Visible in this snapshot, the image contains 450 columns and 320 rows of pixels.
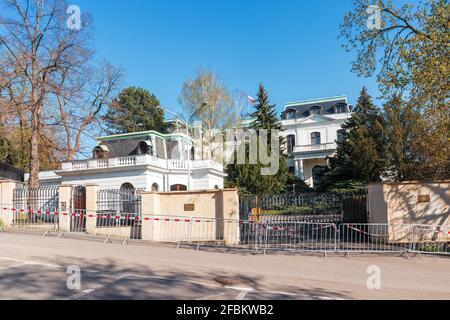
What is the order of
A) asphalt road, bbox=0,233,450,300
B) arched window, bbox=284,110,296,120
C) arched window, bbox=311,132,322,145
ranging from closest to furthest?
asphalt road, bbox=0,233,450,300 < arched window, bbox=311,132,322,145 < arched window, bbox=284,110,296,120

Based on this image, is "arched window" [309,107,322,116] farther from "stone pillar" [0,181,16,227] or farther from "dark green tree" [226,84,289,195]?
Answer: "stone pillar" [0,181,16,227]

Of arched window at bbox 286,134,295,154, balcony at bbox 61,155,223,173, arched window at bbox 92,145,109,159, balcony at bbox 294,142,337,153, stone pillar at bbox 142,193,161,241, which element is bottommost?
stone pillar at bbox 142,193,161,241

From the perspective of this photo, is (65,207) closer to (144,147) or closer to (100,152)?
Answer: (144,147)

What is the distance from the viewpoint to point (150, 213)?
16.1 m

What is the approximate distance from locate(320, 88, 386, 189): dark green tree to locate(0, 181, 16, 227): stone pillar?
89.1ft

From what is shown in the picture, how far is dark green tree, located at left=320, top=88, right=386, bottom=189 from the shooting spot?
34.4m

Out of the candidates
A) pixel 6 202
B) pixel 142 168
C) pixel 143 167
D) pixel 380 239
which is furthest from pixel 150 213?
pixel 142 168

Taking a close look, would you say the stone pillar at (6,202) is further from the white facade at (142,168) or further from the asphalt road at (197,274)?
the white facade at (142,168)

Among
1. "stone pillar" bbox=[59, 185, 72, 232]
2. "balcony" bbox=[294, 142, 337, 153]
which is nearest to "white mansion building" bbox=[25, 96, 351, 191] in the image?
"stone pillar" bbox=[59, 185, 72, 232]

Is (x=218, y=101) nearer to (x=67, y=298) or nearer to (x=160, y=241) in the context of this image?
(x=160, y=241)

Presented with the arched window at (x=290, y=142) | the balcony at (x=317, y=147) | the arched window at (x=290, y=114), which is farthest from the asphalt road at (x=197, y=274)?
the arched window at (x=290, y=114)

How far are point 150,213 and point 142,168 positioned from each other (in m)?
18.9
